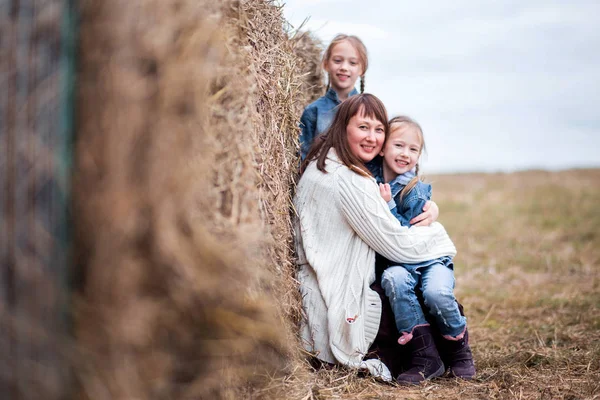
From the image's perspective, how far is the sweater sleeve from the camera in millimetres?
3797

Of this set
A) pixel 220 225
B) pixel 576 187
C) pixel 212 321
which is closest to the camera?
pixel 212 321

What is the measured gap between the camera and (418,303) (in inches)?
151

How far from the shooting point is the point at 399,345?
3.95 m

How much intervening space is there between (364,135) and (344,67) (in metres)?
1.12

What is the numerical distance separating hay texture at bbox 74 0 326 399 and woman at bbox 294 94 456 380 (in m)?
1.08

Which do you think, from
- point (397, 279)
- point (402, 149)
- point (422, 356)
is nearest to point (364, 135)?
point (402, 149)

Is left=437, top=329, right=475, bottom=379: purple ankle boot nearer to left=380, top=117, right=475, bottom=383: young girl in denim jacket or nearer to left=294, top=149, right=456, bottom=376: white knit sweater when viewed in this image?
left=380, top=117, right=475, bottom=383: young girl in denim jacket

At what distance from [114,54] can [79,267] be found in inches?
28.7

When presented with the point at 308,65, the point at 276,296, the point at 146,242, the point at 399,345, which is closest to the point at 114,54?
the point at 146,242

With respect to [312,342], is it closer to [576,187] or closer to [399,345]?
[399,345]

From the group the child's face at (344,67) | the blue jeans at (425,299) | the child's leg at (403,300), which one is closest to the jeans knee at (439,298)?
the blue jeans at (425,299)

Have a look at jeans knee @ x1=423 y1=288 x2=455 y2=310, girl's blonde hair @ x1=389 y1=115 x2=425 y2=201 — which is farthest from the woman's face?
jeans knee @ x1=423 y1=288 x2=455 y2=310

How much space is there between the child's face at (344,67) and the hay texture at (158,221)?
89.8 inches

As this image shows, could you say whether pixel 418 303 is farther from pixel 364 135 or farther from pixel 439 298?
pixel 364 135
